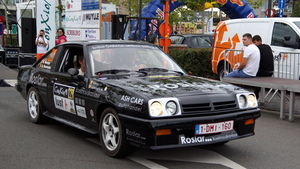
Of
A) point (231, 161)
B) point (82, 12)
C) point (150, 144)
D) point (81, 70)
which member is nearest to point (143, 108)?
point (150, 144)

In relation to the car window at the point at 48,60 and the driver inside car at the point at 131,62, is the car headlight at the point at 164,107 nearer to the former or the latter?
the driver inside car at the point at 131,62

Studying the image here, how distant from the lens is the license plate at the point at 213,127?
5.00m

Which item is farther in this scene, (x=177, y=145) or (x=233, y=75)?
(x=233, y=75)

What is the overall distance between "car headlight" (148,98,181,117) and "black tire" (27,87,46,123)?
3.09 m

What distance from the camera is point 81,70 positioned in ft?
20.9

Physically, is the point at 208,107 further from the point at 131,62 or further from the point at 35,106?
the point at 35,106

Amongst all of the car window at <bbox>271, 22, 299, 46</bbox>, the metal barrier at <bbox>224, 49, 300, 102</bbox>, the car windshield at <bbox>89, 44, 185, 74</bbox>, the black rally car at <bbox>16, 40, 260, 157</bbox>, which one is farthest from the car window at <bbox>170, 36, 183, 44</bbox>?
the car windshield at <bbox>89, 44, 185, 74</bbox>

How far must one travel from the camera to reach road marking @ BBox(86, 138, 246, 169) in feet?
17.2

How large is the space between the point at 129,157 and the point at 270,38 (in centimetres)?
768

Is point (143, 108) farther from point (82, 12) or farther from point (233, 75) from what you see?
point (82, 12)

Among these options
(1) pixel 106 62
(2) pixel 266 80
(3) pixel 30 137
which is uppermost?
(1) pixel 106 62

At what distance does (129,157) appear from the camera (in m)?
5.48

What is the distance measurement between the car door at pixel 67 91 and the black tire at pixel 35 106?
558mm

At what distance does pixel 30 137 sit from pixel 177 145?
2747mm
